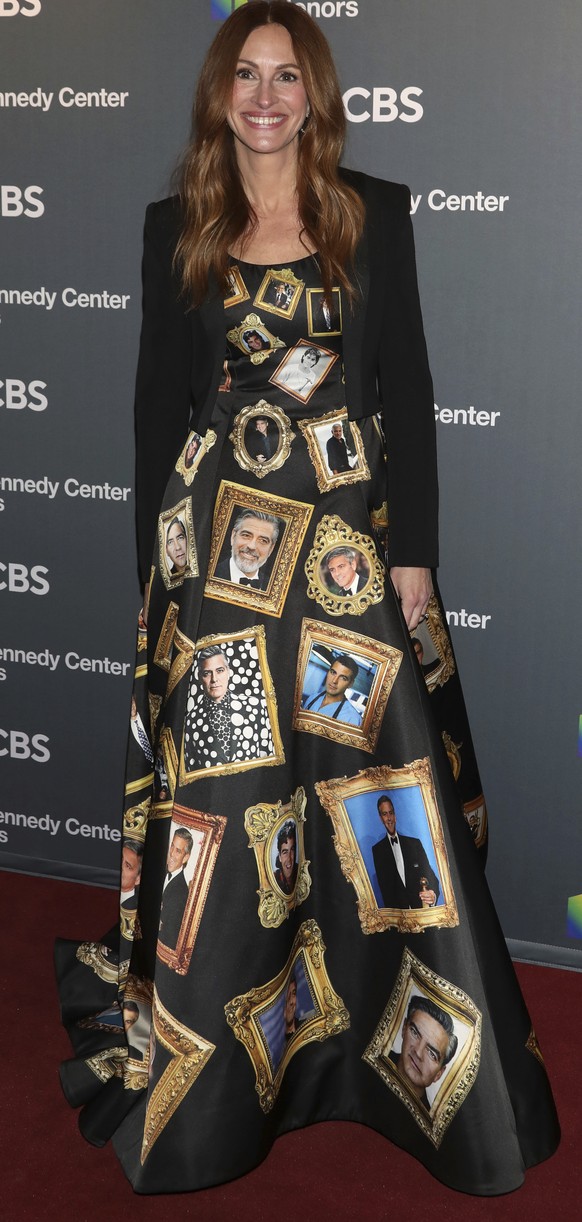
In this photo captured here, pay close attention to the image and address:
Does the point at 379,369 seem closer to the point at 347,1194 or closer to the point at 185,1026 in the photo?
Result: the point at 185,1026

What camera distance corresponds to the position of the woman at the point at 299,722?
1864mm

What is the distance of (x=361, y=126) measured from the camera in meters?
2.37

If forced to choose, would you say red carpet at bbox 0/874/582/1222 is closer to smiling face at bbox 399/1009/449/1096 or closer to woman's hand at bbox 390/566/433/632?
smiling face at bbox 399/1009/449/1096

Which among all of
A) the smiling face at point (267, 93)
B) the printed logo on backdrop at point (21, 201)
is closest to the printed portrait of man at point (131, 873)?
the smiling face at point (267, 93)

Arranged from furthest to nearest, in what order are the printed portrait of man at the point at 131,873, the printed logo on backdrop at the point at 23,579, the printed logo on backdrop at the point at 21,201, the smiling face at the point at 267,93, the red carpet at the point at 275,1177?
1. the printed logo on backdrop at the point at 23,579
2. the printed logo on backdrop at the point at 21,201
3. the printed portrait of man at the point at 131,873
4. the red carpet at the point at 275,1177
5. the smiling face at the point at 267,93

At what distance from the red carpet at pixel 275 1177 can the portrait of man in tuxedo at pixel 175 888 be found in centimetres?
48

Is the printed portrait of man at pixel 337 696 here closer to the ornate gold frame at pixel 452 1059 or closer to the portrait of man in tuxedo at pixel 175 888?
the portrait of man in tuxedo at pixel 175 888

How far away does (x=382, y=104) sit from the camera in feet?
7.68

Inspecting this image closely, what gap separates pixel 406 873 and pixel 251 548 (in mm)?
603

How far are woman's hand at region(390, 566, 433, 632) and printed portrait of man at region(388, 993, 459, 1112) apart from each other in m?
0.65

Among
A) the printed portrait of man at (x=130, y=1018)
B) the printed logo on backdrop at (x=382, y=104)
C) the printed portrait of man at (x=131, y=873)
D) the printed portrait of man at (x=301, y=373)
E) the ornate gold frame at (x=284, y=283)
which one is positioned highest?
the printed logo on backdrop at (x=382, y=104)

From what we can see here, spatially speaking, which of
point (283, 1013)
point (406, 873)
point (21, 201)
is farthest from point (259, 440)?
point (21, 201)

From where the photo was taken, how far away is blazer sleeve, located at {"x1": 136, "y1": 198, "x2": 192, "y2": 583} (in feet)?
6.53

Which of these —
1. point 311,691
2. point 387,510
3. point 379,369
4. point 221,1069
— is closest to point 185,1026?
point 221,1069
